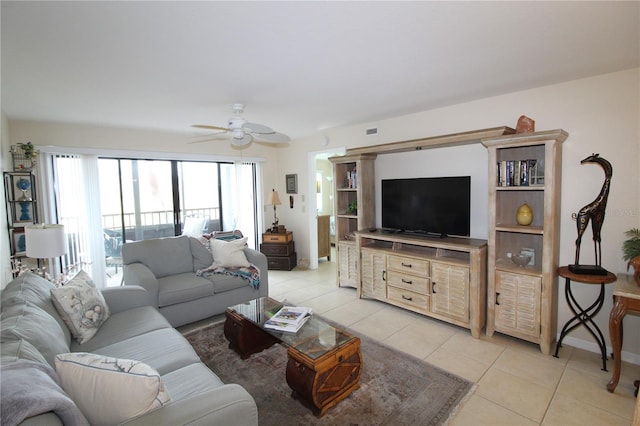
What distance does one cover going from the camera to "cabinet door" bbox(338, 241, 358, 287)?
4488 mm

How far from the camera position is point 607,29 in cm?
191

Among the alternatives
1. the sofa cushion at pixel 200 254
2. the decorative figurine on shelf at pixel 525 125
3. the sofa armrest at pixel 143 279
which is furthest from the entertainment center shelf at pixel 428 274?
the sofa armrest at pixel 143 279

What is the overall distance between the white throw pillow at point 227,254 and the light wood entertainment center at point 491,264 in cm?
151

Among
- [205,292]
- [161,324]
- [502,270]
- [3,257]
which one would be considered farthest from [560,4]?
[3,257]

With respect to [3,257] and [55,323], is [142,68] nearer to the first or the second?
[55,323]

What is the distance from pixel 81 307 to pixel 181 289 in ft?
3.53

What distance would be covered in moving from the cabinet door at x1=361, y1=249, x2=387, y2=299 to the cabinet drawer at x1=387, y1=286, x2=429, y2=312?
0.10m

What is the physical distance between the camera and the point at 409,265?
3602 millimetres

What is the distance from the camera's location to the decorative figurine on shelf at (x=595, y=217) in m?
2.57

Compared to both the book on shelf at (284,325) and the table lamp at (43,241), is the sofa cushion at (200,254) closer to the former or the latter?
the table lamp at (43,241)

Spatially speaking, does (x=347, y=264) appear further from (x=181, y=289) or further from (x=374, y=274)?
(x=181, y=289)

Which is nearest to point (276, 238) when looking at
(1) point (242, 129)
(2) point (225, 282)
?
(2) point (225, 282)

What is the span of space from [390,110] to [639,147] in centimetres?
224

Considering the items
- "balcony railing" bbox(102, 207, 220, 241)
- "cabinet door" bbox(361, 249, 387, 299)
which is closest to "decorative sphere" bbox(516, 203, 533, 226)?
"cabinet door" bbox(361, 249, 387, 299)
